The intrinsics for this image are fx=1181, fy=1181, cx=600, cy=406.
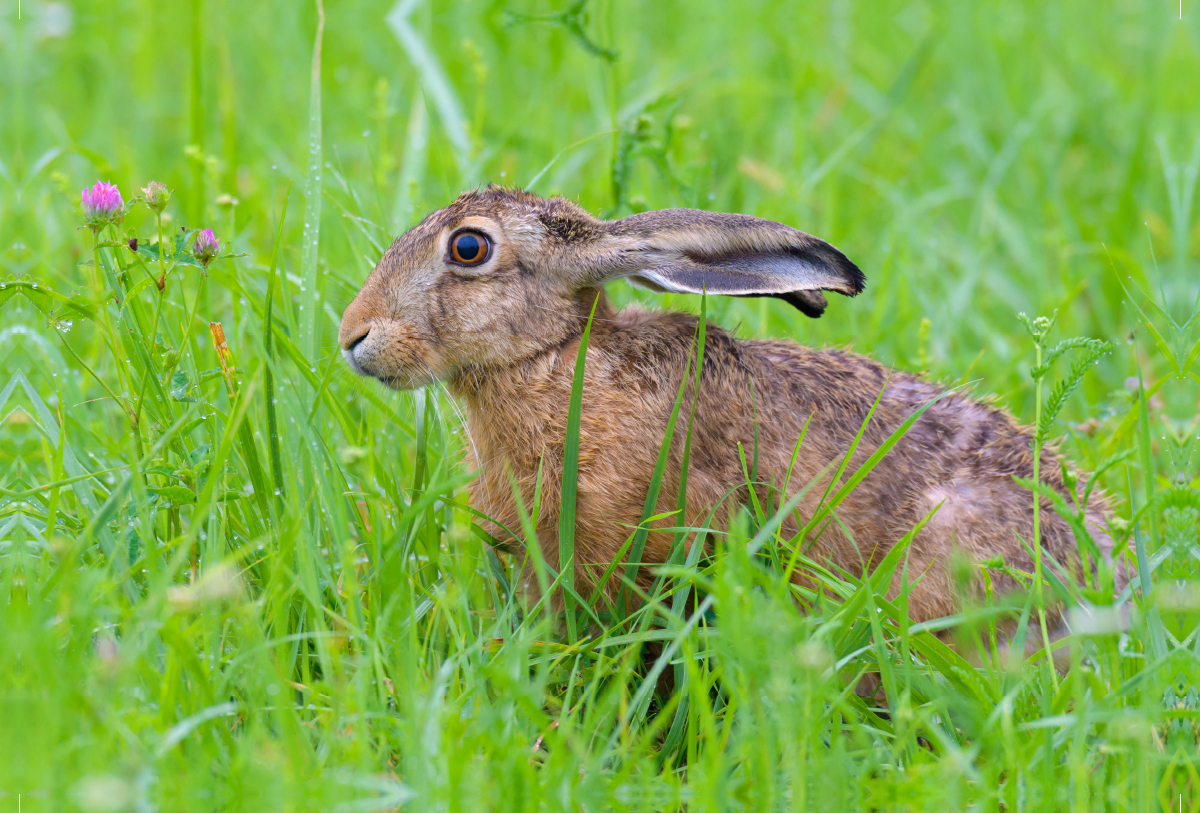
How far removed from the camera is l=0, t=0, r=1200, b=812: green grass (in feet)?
9.32

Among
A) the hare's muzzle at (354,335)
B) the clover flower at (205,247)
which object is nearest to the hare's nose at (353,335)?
the hare's muzzle at (354,335)

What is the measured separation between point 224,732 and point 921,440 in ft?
8.87

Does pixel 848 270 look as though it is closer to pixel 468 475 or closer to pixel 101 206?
pixel 468 475

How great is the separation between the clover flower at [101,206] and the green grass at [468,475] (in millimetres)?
199

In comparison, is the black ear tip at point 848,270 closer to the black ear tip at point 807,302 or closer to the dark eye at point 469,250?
the black ear tip at point 807,302

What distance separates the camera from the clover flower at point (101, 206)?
12.0ft

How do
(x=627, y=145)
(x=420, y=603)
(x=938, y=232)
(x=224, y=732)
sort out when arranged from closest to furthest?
(x=224, y=732) < (x=420, y=603) < (x=627, y=145) < (x=938, y=232)

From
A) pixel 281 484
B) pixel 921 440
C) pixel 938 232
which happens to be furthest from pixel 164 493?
pixel 938 232

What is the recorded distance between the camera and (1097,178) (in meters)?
7.75

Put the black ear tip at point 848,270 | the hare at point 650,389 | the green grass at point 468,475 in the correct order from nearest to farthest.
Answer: the green grass at point 468,475 → the black ear tip at point 848,270 → the hare at point 650,389

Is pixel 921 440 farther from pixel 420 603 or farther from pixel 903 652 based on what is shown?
pixel 420 603

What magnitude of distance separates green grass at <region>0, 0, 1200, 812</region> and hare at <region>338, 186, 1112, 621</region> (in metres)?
0.23

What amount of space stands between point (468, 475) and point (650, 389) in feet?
3.82

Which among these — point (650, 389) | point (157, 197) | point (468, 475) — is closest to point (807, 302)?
point (650, 389)
